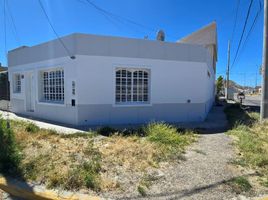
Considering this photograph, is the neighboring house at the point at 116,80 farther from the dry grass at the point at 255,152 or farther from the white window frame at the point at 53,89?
the dry grass at the point at 255,152

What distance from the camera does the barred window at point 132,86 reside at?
1091cm

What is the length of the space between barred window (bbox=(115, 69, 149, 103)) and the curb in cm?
703

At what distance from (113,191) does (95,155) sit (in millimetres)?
1783

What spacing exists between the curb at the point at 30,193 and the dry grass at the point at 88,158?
0.22 meters

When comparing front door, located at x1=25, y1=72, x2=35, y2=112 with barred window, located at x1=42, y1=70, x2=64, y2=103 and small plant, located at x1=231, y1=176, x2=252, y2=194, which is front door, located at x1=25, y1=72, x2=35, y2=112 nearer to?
barred window, located at x1=42, y1=70, x2=64, y2=103

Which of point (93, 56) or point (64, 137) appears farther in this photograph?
point (93, 56)

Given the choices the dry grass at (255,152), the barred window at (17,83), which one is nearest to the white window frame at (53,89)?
the barred window at (17,83)

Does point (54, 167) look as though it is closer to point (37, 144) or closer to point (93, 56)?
point (37, 144)

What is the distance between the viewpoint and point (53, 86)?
38.8ft

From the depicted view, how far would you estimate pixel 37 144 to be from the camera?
648cm

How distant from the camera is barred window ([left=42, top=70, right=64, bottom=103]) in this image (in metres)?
11.3

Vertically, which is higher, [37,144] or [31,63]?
[31,63]

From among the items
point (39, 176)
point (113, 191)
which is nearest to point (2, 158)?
point (39, 176)

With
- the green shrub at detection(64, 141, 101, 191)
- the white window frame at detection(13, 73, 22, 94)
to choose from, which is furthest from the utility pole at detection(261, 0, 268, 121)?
the white window frame at detection(13, 73, 22, 94)
